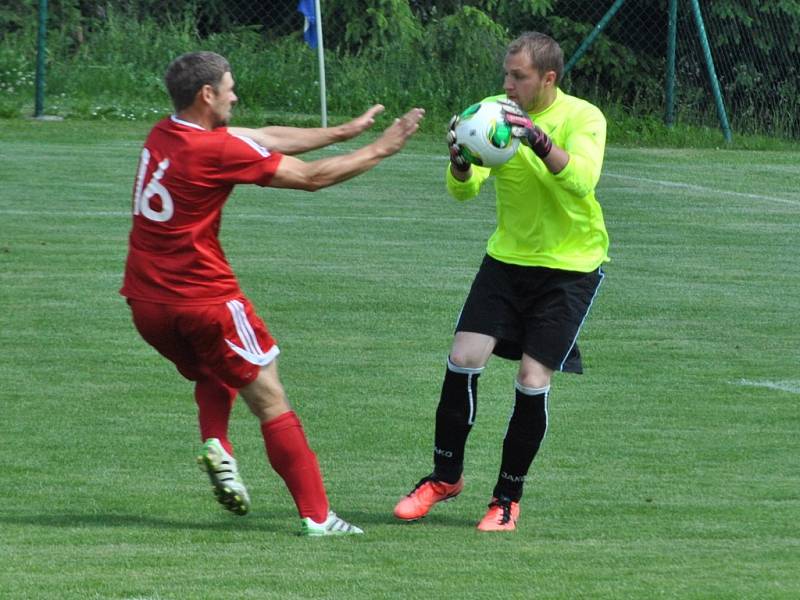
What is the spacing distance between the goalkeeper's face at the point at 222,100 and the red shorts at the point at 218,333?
26.1 inches

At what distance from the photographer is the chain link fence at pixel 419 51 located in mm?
24531

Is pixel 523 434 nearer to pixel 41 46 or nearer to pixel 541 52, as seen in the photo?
pixel 541 52

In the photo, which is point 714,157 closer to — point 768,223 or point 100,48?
point 768,223

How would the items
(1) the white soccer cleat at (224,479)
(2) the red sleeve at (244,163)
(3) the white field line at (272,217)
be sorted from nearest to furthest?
(2) the red sleeve at (244,163) < (1) the white soccer cleat at (224,479) < (3) the white field line at (272,217)

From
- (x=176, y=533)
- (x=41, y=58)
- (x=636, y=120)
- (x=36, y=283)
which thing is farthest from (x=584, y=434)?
(x=636, y=120)

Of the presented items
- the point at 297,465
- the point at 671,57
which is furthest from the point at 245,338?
the point at 671,57

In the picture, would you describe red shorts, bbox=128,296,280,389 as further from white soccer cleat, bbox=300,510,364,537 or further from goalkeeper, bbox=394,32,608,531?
goalkeeper, bbox=394,32,608,531

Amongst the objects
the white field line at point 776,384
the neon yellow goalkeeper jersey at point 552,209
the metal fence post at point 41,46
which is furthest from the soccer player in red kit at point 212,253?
the metal fence post at point 41,46

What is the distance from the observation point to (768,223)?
1770cm

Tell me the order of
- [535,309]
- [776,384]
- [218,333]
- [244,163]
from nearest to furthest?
[244,163]
[218,333]
[535,309]
[776,384]

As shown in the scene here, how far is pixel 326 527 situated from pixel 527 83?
191 cm

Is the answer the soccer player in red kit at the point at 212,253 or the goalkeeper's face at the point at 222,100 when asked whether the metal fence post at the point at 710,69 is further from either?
the goalkeeper's face at the point at 222,100

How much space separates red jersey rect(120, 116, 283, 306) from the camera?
621 cm

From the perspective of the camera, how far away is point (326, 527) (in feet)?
21.0
